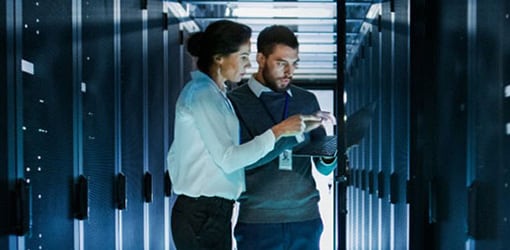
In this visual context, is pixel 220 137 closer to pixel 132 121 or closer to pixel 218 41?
pixel 218 41

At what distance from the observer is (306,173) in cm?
283

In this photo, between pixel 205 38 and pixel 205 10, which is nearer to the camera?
pixel 205 38

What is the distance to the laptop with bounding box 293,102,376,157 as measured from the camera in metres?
2.52

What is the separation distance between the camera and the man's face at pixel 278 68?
9.39 ft

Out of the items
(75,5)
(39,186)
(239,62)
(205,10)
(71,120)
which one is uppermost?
(205,10)

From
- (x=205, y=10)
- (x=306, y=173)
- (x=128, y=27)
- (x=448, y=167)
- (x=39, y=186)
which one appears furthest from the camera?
(x=205, y=10)

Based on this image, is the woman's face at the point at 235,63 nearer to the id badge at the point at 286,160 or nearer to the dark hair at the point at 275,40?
the dark hair at the point at 275,40

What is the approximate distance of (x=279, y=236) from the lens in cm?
271

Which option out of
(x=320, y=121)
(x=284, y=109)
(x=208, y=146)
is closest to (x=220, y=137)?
(x=208, y=146)

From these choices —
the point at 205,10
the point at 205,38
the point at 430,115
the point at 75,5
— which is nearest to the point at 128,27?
the point at 75,5

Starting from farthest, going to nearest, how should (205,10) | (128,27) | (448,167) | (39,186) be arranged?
(205,10) < (128,27) < (448,167) < (39,186)

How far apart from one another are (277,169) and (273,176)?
3 centimetres

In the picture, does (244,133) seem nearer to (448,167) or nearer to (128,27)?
(448,167)

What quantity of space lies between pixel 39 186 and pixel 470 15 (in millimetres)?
1596
